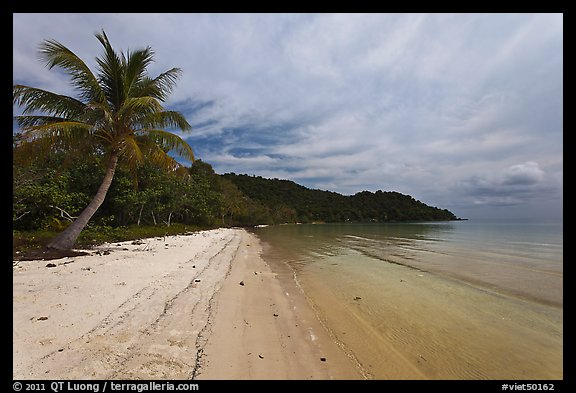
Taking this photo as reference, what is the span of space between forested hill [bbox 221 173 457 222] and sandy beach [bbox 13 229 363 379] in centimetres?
8490

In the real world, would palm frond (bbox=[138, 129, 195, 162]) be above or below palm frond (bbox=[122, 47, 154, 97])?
below

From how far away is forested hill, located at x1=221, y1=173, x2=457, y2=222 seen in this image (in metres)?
105

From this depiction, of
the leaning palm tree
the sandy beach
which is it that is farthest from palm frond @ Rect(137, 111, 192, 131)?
the sandy beach

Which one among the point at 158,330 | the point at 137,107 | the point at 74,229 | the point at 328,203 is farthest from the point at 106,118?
the point at 328,203

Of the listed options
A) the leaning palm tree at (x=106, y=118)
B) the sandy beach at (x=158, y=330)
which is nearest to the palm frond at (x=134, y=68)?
the leaning palm tree at (x=106, y=118)

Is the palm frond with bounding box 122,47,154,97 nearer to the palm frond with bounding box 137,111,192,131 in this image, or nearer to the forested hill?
the palm frond with bounding box 137,111,192,131

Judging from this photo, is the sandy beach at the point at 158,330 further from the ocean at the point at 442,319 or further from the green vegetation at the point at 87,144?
the green vegetation at the point at 87,144

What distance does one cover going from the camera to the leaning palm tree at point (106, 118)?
9859mm

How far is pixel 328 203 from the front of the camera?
406 ft

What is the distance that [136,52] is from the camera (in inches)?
449

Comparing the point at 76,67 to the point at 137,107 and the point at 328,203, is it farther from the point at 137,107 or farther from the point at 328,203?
the point at 328,203

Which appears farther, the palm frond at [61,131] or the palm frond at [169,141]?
the palm frond at [169,141]

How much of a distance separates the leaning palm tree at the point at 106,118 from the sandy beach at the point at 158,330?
15.5 feet

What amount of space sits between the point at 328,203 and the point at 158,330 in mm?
121451
